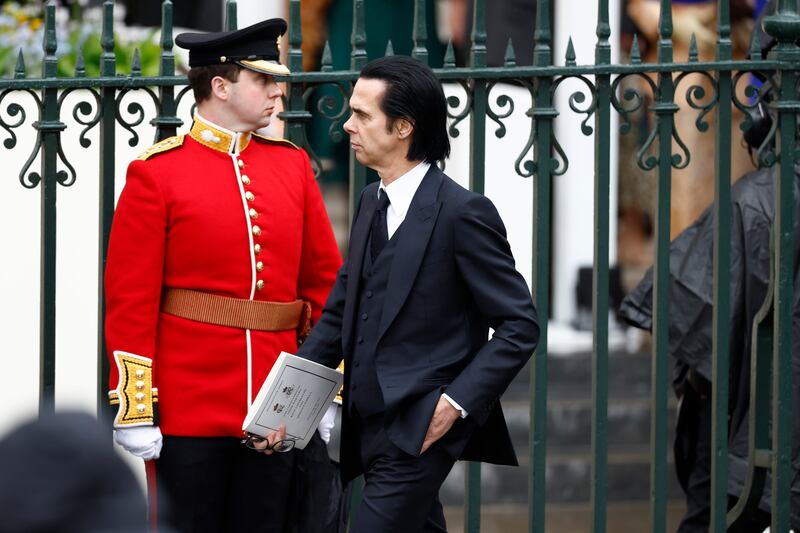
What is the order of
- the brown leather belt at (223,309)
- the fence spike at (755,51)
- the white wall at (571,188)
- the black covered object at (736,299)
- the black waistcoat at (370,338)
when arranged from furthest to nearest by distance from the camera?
1. the white wall at (571,188)
2. the black covered object at (736,299)
3. the fence spike at (755,51)
4. the brown leather belt at (223,309)
5. the black waistcoat at (370,338)

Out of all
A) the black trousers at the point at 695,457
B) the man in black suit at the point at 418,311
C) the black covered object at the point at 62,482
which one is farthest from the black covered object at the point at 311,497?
the black covered object at the point at 62,482

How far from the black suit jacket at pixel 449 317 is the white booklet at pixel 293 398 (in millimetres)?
165

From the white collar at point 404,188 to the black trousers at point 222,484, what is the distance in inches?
30.1

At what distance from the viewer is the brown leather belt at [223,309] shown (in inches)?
156

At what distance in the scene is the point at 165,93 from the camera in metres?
4.31

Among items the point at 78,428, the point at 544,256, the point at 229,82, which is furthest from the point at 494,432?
the point at 78,428

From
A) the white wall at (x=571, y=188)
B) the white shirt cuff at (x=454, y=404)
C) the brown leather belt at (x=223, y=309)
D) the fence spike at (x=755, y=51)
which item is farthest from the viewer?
the white wall at (x=571, y=188)

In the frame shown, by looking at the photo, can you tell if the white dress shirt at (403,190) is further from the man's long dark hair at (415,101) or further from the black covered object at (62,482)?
the black covered object at (62,482)

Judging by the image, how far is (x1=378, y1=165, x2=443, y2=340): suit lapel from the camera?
12.0ft

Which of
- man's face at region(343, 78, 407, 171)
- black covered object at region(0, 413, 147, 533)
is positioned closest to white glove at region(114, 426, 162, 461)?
man's face at region(343, 78, 407, 171)

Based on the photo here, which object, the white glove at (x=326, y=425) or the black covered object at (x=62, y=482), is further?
the white glove at (x=326, y=425)

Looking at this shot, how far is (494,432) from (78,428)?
2310 mm

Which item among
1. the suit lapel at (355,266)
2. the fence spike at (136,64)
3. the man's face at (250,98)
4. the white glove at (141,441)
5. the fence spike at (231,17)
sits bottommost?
the white glove at (141,441)

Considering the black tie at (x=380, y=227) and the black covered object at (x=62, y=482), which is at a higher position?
the black tie at (x=380, y=227)
